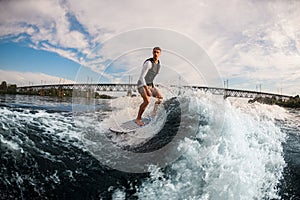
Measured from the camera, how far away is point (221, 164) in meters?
4.07

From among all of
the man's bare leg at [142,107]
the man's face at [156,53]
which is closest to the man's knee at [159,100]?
the man's bare leg at [142,107]

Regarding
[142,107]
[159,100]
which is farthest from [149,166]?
[159,100]

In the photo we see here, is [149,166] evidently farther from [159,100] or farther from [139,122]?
[159,100]

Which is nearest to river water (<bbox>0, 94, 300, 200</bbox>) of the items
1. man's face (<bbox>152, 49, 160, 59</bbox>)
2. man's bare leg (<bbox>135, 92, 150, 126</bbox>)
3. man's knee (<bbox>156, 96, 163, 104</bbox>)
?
man's bare leg (<bbox>135, 92, 150, 126</bbox>)

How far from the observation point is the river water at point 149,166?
10.7ft

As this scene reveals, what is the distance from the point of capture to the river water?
10.7 ft

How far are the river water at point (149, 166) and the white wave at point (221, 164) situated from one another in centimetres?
2

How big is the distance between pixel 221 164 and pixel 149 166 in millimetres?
1320

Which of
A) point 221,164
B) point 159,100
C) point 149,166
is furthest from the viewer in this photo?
point 159,100

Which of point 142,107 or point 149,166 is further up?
point 142,107

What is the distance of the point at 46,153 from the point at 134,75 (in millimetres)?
1895

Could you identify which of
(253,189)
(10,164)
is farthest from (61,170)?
(253,189)

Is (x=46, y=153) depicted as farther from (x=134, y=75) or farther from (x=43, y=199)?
(x=134, y=75)

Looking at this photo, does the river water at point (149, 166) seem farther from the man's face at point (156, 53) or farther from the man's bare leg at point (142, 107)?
the man's face at point (156, 53)
